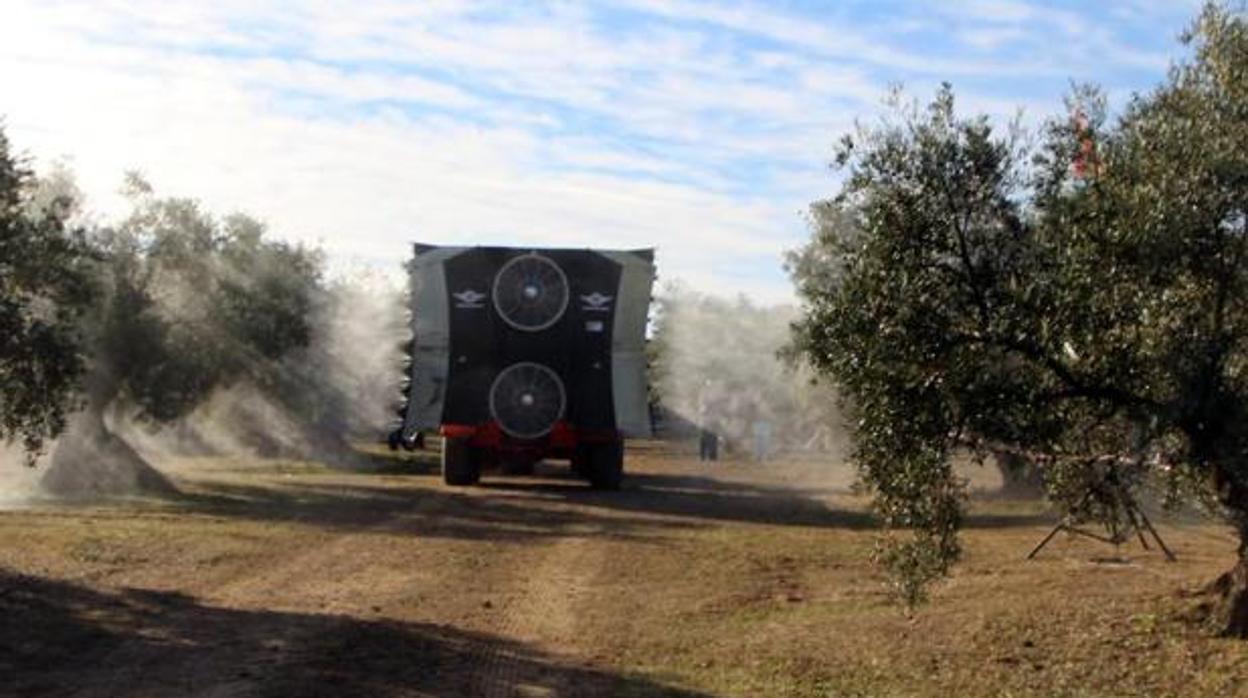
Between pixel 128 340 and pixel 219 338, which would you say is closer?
pixel 128 340

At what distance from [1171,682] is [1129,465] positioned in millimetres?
1739

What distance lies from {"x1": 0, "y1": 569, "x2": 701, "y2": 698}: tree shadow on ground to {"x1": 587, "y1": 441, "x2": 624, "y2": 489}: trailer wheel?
16812mm

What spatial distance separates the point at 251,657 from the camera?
36.1ft

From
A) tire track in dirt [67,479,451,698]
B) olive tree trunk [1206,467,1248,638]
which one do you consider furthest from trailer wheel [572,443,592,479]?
olive tree trunk [1206,467,1248,638]

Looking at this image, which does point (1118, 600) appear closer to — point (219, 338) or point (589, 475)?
point (589, 475)

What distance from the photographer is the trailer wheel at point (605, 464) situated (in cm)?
3017

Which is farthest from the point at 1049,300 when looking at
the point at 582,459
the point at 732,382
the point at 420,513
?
the point at 732,382

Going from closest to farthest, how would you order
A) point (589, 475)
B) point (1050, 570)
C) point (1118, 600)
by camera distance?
point (1118, 600), point (1050, 570), point (589, 475)

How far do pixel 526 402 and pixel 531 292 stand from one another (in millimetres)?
2306

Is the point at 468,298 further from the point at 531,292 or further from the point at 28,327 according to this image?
the point at 28,327

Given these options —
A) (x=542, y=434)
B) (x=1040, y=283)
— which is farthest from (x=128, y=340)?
(x=1040, y=283)

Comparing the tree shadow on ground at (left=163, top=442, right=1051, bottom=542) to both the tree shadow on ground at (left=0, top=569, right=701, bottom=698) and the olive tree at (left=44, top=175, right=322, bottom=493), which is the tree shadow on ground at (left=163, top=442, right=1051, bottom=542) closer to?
the olive tree at (left=44, top=175, right=322, bottom=493)

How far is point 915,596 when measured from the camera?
10.6 meters

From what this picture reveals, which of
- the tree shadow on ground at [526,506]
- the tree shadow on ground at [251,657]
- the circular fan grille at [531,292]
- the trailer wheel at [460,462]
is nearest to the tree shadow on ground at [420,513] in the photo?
the tree shadow on ground at [526,506]
